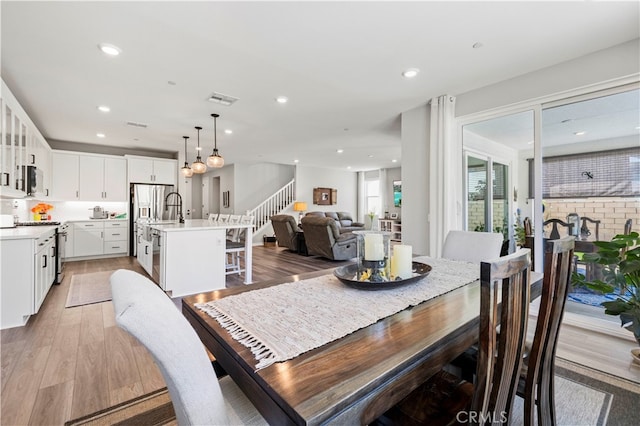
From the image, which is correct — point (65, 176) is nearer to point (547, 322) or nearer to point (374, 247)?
point (374, 247)

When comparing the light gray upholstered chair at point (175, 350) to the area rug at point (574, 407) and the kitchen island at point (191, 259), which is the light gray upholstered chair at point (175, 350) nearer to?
the area rug at point (574, 407)

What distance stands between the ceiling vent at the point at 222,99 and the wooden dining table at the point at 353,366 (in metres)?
3.31

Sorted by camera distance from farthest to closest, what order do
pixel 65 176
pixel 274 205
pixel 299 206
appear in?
pixel 299 206 → pixel 274 205 → pixel 65 176

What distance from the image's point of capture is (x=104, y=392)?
1828mm

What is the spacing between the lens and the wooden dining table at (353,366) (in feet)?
2.12

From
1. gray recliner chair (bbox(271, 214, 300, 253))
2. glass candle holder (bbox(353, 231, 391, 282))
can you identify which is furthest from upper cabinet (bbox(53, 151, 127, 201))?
glass candle holder (bbox(353, 231, 391, 282))

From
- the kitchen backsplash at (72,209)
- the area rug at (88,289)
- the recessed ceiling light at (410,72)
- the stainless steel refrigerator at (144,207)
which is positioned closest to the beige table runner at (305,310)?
the recessed ceiling light at (410,72)

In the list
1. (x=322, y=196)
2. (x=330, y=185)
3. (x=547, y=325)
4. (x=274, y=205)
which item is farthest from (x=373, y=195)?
(x=547, y=325)

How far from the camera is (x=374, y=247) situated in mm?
A: 1465

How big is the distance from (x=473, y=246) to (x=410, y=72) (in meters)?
2.00

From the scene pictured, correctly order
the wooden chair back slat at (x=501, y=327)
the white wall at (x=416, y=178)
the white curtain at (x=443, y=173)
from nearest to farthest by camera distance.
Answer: the wooden chair back slat at (x=501, y=327), the white curtain at (x=443, y=173), the white wall at (x=416, y=178)

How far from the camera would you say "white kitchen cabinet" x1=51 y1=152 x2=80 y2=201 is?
5.88 meters

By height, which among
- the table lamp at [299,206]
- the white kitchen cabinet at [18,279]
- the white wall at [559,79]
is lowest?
the white kitchen cabinet at [18,279]

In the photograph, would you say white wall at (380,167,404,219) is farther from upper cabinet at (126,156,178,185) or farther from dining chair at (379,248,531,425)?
dining chair at (379,248,531,425)
